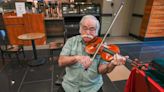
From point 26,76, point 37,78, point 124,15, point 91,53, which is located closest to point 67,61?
point 91,53

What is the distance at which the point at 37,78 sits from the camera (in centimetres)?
247

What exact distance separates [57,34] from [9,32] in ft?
5.45

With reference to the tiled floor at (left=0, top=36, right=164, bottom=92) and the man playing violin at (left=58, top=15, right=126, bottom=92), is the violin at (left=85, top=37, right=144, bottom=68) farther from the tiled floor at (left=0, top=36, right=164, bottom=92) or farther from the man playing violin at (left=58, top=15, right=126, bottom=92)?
the tiled floor at (left=0, top=36, right=164, bottom=92)

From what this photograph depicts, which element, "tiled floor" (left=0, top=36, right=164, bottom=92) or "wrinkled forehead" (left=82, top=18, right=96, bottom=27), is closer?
"wrinkled forehead" (left=82, top=18, right=96, bottom=27)

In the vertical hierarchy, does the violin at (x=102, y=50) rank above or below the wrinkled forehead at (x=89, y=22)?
below

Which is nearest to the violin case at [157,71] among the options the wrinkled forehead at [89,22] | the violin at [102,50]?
the violin at [102,50]

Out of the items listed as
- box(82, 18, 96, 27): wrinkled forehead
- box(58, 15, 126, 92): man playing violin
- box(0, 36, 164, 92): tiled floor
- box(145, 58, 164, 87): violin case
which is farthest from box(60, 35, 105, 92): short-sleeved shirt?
box(0, 36, 164, 92): tiled floor

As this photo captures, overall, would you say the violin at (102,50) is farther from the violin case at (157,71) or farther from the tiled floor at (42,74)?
the tiled floor at (42,74)

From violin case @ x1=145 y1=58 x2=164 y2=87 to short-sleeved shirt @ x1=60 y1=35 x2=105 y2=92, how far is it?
16.9 inches

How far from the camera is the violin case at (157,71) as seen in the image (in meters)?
0.88

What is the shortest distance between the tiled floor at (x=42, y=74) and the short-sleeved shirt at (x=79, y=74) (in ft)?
3.24

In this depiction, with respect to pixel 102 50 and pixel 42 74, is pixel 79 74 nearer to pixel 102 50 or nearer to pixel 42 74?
pixel 102 50

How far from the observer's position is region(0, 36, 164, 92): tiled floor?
7.25ft

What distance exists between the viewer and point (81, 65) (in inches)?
47.4
